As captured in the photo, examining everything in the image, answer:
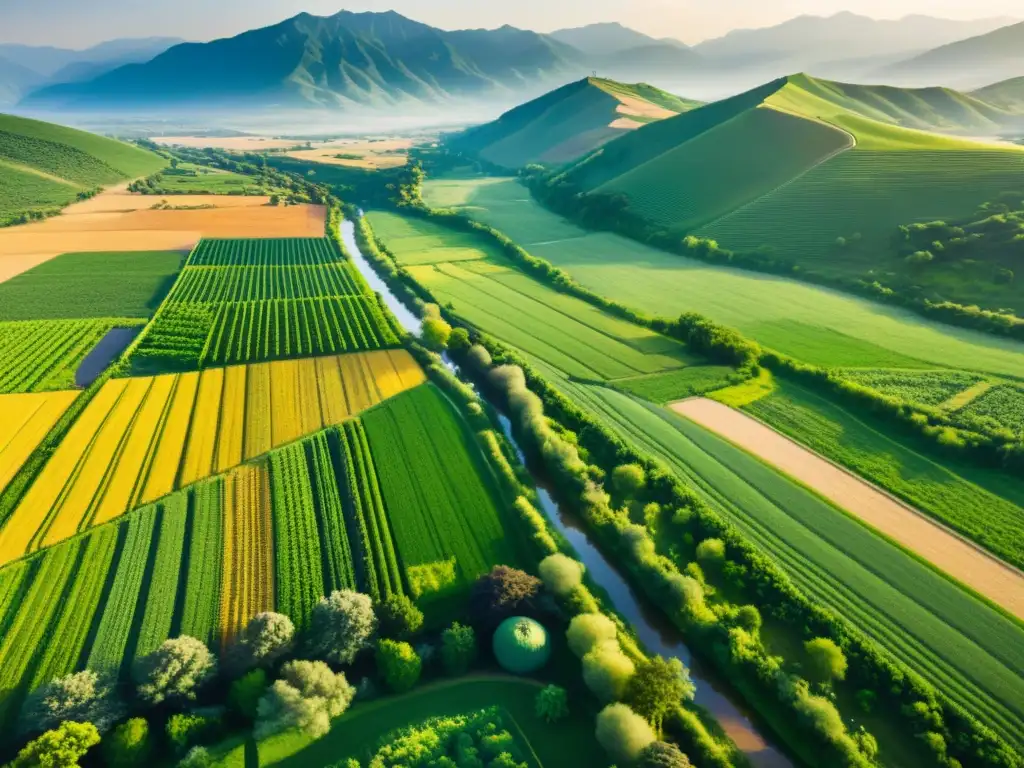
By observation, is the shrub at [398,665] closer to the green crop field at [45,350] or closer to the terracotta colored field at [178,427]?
the terracotta colored field at [178,427]

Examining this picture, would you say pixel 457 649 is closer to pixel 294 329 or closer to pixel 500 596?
pixel 500 596

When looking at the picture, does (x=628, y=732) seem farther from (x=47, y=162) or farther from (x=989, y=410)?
(x=47, y=162)

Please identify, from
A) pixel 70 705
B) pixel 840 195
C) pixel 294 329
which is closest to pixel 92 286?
pixel 294 329

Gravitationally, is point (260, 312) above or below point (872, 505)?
above

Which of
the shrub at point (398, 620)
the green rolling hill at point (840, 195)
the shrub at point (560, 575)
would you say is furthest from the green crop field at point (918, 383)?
the shrub at point (398, 620)

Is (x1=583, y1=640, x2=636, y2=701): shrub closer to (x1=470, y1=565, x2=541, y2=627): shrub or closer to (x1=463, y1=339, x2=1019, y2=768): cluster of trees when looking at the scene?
(x1=463, y1=339, x2=1019, y2=768): cluster of trees

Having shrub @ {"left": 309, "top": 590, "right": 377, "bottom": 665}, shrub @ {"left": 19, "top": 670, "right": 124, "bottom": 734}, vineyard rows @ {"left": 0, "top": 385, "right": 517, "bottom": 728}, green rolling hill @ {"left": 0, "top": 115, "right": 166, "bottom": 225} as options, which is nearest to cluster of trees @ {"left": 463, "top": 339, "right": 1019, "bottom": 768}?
vineyard rows @ {"left": 0, "top": 385, "right": 517, "bottom": 728}
